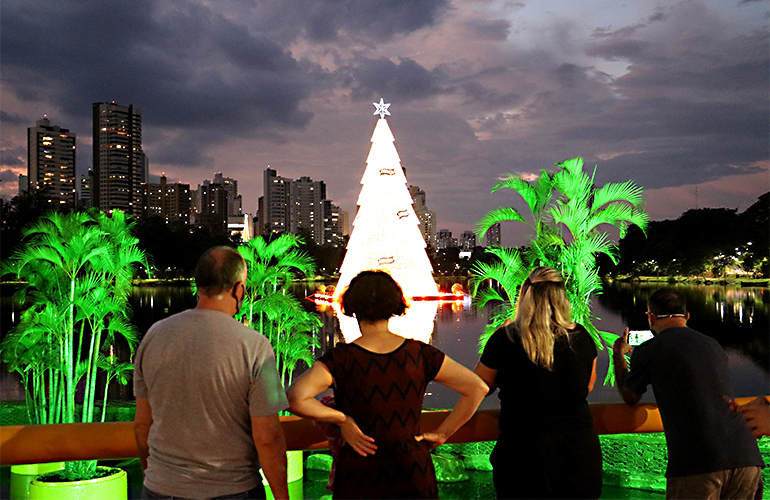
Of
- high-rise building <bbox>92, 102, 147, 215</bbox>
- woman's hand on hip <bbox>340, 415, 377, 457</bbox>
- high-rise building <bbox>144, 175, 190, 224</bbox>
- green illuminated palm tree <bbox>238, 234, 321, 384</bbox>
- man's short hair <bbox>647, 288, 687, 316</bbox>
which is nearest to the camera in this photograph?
woman's hand on hip <bbox>340, 415, 377, 457</bbox>

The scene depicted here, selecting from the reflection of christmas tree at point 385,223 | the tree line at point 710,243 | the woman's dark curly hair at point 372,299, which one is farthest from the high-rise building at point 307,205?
the woman's dark curly hair at point 372,299

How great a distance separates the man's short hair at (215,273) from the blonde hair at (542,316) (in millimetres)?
1077

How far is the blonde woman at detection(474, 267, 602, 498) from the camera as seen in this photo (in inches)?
92.3

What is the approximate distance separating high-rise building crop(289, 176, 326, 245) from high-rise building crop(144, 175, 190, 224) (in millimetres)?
29831

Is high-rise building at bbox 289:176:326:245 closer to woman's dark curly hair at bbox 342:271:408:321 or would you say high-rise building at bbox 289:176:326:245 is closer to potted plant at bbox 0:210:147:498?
potted plant at bbox 0:210:147:498

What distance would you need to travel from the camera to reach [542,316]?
7.83ft

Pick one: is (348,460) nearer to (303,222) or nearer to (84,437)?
(84,437)

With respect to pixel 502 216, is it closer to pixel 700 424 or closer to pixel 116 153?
pixel 700 424

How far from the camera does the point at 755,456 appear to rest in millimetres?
2596

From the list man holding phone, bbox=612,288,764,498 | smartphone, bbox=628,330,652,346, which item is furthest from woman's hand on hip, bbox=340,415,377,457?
smartphone, bbox=628,330,652,346

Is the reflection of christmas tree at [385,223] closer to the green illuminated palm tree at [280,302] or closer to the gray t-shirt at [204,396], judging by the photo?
the green illuminated palm tree at [280,302]

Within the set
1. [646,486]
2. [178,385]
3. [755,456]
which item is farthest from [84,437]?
[646,486]

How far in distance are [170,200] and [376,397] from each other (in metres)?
184

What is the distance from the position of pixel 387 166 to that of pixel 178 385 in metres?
18.2
